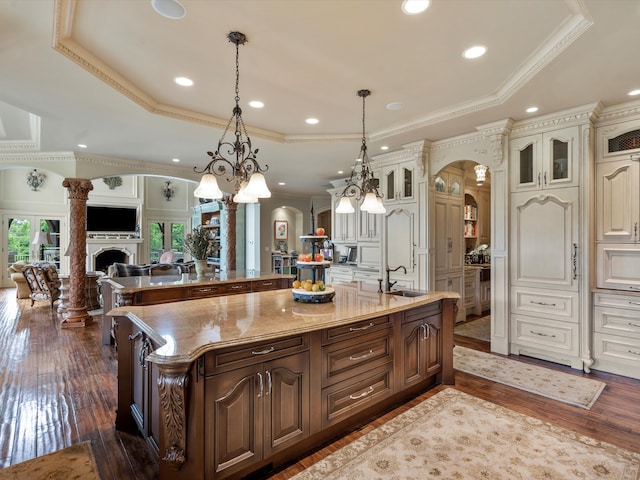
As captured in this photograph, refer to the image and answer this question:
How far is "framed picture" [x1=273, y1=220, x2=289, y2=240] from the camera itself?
10.3 meters

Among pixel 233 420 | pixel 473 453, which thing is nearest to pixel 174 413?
pixel 233 420

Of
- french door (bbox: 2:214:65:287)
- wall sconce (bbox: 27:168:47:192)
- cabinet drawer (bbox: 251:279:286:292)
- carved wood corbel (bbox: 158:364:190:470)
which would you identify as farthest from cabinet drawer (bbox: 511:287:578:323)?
wall sconce (bbox: 27:168:47:192)

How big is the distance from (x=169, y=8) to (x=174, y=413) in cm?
237

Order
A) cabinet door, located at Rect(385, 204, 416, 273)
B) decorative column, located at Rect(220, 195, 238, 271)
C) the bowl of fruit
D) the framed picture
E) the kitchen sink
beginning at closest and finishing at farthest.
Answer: the bowl of fruit → the kitchen sink → cabinet door, located at Rect(385, 204, 416, 273) → decorative column, located at Rect(220, 195, 238, 271) → the framed picture

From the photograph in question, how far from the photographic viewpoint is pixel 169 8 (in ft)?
6.81

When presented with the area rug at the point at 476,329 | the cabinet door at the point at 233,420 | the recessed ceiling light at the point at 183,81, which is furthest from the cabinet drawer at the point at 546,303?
the recessed ceiling light at the point at 183,81

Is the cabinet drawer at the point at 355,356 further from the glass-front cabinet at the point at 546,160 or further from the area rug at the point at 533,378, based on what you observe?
the glass-front cabinet at the point at 546,160

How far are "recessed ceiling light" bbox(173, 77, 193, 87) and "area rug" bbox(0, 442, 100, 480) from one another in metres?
3.03

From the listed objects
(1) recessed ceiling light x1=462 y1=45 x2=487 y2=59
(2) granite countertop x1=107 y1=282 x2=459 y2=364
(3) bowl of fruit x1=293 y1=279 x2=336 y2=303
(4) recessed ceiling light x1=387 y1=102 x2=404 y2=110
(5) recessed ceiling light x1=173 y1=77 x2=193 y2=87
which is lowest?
(2) granite countertop x1=107 y1=282 x2=459 y2=364

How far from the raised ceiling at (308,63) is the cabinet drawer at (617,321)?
2171mm

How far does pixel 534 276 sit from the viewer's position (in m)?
3.91

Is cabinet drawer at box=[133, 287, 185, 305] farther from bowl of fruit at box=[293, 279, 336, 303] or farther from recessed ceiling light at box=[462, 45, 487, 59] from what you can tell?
recessed ceiling light at box=[462, 45, 487, 59]

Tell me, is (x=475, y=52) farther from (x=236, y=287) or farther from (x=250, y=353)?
(x=236, y=287)

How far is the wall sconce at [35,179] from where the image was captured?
10.2m
